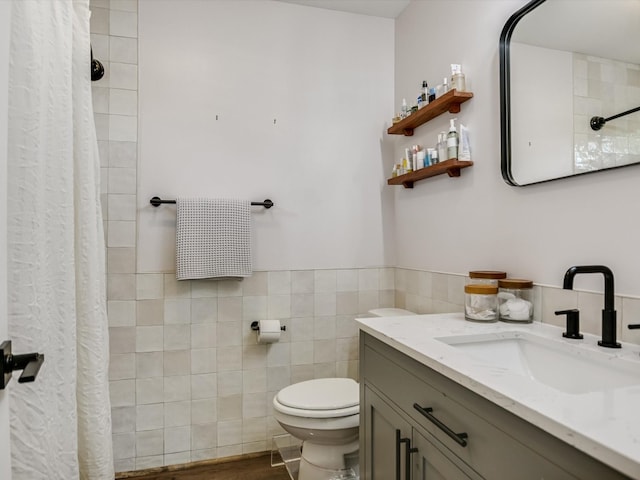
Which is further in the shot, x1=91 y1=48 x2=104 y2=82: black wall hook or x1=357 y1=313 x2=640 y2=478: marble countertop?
x1=91 y1=48 x2=104 y2=82: black wall hook

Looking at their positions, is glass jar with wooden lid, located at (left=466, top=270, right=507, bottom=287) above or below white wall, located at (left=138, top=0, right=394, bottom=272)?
below

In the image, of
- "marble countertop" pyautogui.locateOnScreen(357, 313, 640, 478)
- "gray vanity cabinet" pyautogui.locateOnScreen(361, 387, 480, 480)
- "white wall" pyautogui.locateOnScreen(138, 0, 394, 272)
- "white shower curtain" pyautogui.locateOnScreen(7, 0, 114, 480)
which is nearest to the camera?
"marble countertop" pyautogui.locateOnScreen(357, 313, 640, 478)

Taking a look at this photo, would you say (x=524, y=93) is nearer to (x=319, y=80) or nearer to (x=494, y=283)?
(x=494, y=283)

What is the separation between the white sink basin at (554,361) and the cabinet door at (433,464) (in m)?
0.24

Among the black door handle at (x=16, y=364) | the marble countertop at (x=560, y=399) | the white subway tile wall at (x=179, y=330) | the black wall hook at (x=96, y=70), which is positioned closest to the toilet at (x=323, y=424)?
the white subway tile wall at (x=179, y=330)

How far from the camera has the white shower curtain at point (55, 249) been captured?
824 millimetres

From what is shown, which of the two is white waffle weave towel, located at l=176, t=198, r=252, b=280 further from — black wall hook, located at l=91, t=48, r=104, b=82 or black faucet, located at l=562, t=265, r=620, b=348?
black faucet, located at l=562, t=265, r=620, b=348

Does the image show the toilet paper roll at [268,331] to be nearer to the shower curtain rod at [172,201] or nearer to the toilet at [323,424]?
the toilet at [323,424]

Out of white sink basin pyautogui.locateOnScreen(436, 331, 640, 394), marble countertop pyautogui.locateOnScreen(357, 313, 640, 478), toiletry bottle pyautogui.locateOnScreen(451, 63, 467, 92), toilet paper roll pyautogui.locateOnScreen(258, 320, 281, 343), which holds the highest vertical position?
toiletry bottle pyautogui.locateOnScreen(451, 63, 467, 92)

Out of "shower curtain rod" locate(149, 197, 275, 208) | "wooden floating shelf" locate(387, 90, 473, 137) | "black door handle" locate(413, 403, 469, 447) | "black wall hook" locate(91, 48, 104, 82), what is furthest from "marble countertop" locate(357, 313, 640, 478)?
"black wall hook" locate(91, 48, 104, 82)

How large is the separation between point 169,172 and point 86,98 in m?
0.95

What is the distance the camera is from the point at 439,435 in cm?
99

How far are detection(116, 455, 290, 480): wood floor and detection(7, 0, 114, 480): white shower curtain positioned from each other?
90 centimetres

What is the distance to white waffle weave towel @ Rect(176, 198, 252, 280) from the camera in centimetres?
203
